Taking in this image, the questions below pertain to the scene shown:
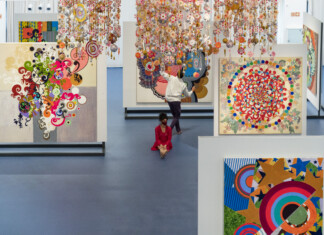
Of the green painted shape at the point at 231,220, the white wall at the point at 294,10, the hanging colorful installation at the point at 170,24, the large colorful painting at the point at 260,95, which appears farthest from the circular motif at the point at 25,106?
the white wall at the point at 294,10

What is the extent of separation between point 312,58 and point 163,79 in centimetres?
340

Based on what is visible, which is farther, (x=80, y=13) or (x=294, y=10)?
(x=294, y=10)

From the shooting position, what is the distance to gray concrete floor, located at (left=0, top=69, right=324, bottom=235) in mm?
9258

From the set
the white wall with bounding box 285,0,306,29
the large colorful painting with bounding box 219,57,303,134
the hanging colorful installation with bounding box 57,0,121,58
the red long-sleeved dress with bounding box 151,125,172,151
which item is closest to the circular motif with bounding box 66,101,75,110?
the red long-sleeved dress with bounding box 151,125,172,151

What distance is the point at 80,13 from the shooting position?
9.76 metres

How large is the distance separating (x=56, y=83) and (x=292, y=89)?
3.90 m

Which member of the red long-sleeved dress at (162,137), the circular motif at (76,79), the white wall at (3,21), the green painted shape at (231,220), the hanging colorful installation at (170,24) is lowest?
the green painted shape at (231,220)

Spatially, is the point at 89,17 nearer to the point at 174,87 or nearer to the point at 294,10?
the point at 174,87

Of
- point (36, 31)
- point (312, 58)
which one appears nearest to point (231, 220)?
point (312, 58)

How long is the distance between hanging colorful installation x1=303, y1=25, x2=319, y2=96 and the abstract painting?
19.6 ft

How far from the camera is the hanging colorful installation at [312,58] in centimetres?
1573

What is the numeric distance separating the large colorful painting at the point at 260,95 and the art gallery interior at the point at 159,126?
→ 17 millimetres

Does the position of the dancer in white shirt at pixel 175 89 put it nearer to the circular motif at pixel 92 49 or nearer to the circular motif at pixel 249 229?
the circular motif at pixel 92 49

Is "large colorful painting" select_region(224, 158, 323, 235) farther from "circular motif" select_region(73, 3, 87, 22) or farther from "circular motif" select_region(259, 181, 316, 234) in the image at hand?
"circular motif" select_region(73, 3, 87, 22)
